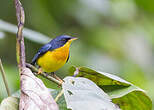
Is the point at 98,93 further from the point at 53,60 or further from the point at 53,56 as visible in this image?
the point at 53,56

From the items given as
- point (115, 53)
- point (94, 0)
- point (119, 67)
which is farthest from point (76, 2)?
point (115, 53)

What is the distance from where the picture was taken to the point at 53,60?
4441mm

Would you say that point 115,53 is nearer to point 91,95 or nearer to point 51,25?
point 51,25

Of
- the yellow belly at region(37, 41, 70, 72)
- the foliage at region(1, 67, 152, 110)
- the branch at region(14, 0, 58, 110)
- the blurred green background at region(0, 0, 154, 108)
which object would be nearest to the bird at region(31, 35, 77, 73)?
the yellow belly at region(37, 41, 70, 72)

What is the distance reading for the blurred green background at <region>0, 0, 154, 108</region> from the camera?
232 inches

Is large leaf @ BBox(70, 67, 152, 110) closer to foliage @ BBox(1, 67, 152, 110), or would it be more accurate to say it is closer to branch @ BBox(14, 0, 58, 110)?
foliage @ BBox(1, 67, 152, 110)

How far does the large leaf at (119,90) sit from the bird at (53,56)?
7.93ft

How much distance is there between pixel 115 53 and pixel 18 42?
630 centimetres

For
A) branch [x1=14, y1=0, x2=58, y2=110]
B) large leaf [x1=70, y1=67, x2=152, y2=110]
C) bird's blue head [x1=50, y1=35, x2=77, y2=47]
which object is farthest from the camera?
bird's blue head [x1=50, y1=35, x2=77, y2=47]

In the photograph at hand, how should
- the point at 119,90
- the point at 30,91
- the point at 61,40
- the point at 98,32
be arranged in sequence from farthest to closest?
the point at 98,32 < the point at 61,40 < the point at 119,90 < the point at 30,91

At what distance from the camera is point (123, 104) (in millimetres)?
1917

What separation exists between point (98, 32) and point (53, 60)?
297cm

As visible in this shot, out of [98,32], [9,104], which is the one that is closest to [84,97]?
[9,104]

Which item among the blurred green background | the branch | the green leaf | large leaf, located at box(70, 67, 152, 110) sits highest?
the branch
